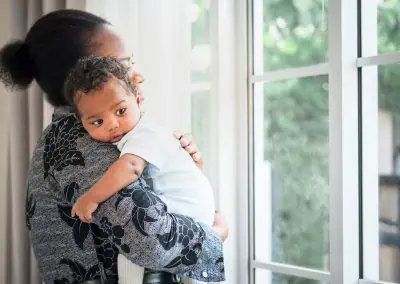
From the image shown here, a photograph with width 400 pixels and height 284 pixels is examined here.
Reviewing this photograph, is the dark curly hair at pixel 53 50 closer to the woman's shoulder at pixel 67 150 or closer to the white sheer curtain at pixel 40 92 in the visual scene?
the woman's shoulder at pixel 67 150

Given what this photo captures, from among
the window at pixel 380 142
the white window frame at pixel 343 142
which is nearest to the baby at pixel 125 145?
the white window frame at pixel 343 142

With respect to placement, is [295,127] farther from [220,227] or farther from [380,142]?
[220,227]

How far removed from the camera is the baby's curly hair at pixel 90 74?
3.83 feet

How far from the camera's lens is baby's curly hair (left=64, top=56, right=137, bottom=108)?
1.17 metres

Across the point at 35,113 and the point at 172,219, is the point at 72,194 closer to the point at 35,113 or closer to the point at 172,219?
the point at 172,219

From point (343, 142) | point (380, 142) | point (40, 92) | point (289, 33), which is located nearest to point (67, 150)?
point (343, 142)

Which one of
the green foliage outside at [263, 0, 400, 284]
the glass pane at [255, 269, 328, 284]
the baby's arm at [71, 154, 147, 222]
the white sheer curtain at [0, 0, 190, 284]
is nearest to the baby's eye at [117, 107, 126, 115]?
the baby's arm at [71, 154, 147, 222]

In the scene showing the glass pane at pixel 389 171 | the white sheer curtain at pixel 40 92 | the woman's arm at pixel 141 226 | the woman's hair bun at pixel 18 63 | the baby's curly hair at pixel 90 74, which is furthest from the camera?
the white sheer curtain at pixel 40 92

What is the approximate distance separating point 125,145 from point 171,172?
139mm

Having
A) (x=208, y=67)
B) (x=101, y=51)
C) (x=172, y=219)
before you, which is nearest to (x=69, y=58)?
Answer: (x=101, y=51)

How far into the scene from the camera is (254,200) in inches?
80.9

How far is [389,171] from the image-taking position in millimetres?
1657

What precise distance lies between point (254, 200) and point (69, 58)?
3.39 feet

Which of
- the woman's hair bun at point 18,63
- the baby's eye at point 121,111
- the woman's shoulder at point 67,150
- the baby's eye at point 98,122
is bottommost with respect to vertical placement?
the woman's shoulder at point 67,150
